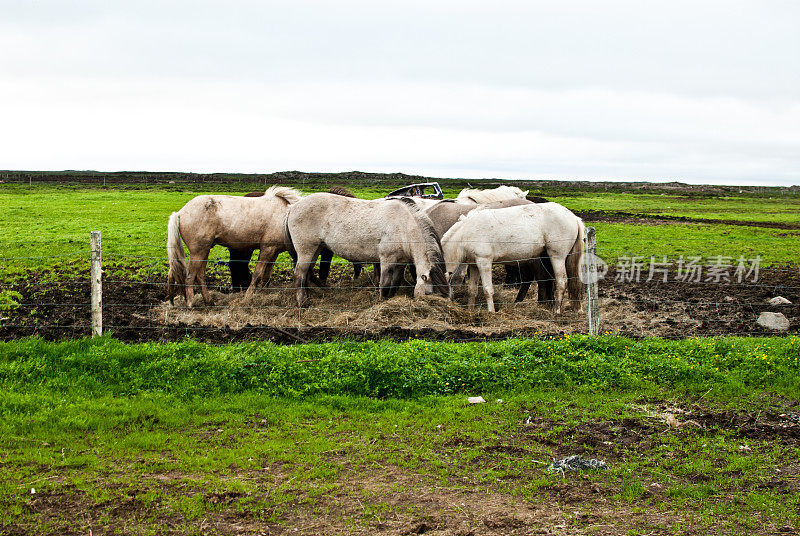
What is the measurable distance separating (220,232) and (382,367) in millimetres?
6605

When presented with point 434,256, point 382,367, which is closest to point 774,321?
point 434,256

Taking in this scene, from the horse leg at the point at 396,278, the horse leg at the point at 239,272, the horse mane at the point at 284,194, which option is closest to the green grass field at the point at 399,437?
the horse leg at the point at 396,278

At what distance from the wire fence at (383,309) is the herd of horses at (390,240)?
0.74 feet

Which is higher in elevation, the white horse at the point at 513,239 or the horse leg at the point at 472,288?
the white horse at the point at 513,239

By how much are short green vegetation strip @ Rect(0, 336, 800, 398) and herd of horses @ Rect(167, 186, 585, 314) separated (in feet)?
11.1

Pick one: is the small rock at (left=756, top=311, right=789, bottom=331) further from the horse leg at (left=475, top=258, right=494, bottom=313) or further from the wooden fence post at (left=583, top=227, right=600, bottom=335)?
the horse leg at (left=475, top=258, right=494, bottom=313)

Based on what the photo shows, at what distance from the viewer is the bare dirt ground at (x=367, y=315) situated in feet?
30.2

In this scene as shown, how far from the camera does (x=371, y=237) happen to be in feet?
39.2

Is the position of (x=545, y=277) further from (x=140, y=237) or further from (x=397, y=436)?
(x=140, y=237)

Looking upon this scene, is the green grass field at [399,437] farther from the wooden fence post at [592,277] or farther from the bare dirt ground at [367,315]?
the bare dirt ground at [367,315]

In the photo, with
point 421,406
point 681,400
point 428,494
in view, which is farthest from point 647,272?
point 428,494

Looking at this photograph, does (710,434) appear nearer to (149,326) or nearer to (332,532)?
(332,532)

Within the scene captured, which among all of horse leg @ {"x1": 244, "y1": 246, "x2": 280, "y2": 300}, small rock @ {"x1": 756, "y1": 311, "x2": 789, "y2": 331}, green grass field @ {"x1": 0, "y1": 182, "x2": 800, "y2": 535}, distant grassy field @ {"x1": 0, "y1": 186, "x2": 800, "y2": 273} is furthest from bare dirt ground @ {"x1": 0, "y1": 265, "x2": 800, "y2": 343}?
distant grassy field @ {"x1": 0, "y1": 186, "x2": 800, "y2": 273}

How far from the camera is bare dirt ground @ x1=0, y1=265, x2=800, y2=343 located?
30.2ft
